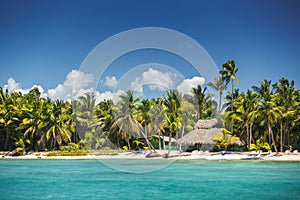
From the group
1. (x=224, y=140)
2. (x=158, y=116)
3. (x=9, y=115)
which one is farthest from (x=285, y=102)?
(x=9, y=115)

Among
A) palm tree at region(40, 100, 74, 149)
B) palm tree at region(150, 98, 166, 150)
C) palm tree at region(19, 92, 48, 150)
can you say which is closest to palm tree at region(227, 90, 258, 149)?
palm tree at region(150, 98, 166, 150)

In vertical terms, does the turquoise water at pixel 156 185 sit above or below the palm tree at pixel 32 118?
below

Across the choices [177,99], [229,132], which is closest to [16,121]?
[177,99]

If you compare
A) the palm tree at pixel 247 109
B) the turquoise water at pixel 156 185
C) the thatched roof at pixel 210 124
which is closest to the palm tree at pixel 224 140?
the palm tree at pixel 247 109

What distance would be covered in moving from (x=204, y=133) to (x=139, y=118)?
6569 mm

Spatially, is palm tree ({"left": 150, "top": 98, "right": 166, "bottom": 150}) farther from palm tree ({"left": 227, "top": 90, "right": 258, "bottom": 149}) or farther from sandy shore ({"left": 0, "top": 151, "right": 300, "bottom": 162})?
palm tree ({"left": 227, "top": 90, "right": 258, "bottom": 149})

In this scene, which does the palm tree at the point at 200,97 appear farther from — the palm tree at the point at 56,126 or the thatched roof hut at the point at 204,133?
the palm tree at the point at 56,126

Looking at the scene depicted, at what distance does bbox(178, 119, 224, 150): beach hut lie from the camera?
3249 centimetres

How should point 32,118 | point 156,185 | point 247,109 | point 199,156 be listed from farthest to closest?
point 32,118 < point 199,156 < point 247,109 < point 156,185

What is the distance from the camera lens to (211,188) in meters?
14.5

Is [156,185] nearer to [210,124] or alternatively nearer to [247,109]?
[247,109]

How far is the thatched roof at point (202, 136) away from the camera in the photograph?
32406 millimetres

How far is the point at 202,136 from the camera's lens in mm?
33094

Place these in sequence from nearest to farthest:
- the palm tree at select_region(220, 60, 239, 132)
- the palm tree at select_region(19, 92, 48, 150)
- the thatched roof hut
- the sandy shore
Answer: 1. the sandy shore
2. the palm tree at select_region(19, 92, 48, 150)
3. the thatched roof hut
4. the palm tree at select_region(220, 60, 239, 132)
